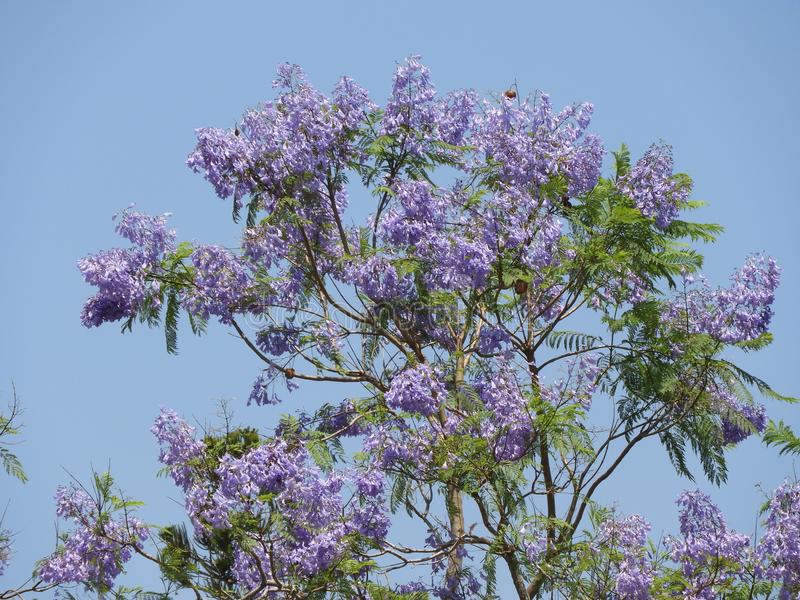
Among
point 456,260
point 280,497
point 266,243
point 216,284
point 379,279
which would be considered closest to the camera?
point 280,497

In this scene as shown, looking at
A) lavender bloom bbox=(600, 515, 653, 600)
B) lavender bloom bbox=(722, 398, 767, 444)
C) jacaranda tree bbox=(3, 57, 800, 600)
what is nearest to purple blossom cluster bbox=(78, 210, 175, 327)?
jacaranda tree bbox=(3, 57, 800, 600)

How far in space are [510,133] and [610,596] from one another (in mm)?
4939

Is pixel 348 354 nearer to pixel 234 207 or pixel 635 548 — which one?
pixel 234 207

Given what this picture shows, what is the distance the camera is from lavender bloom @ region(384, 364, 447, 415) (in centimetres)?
1118

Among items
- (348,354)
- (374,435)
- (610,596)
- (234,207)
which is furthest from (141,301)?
(610,596)

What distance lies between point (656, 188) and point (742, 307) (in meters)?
1.52

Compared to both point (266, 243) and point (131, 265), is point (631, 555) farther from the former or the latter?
point (131, 265)

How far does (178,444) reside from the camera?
1084 centimetres

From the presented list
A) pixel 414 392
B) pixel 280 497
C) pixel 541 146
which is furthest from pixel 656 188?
pixel 280 497

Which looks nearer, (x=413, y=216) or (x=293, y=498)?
(x=293, y=498)

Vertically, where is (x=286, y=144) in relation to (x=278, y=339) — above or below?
above

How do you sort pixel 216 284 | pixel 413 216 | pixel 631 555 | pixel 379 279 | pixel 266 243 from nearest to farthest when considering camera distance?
pixel 631 555, pixel 413 216, pixel 379 279, pixel 216 284, pixel 266 243

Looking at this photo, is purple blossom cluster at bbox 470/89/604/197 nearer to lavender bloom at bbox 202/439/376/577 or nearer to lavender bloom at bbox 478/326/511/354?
lavender bloom at bbox 478/326/511/354

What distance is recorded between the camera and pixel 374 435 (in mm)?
11461
